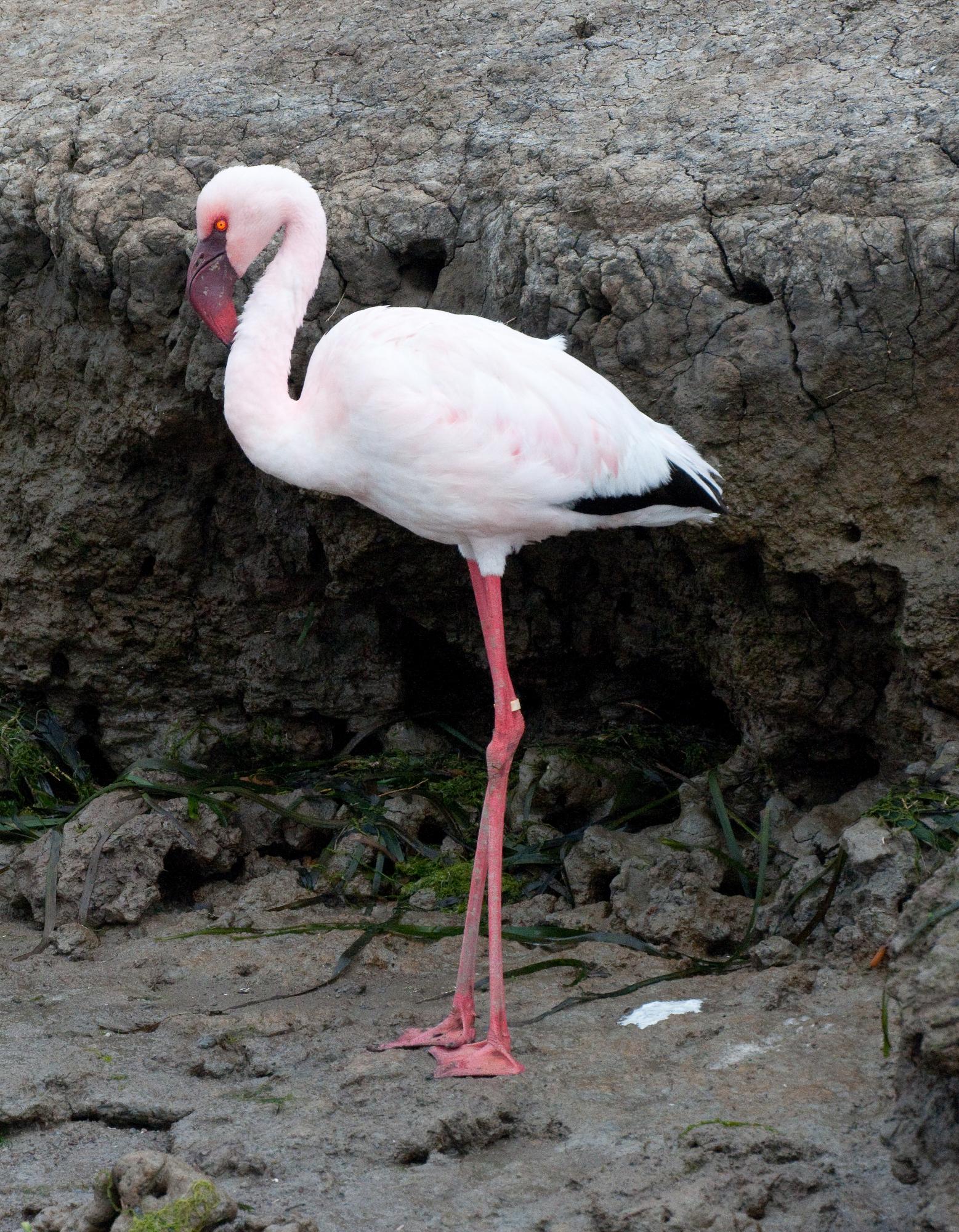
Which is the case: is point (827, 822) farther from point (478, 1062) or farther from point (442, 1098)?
point (442, 1098)

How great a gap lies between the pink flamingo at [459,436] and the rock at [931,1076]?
1.38 m

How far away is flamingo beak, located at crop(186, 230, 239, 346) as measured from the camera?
13.7ft

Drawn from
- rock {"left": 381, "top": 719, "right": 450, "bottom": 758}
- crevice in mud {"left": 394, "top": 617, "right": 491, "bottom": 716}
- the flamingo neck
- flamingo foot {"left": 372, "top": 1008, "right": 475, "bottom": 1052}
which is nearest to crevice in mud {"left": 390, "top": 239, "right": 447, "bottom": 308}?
the flamingo neck

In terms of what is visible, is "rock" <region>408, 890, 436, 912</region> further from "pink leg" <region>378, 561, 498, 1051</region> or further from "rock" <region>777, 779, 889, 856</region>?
"rock" <region>777, 779, 889, 856</region>

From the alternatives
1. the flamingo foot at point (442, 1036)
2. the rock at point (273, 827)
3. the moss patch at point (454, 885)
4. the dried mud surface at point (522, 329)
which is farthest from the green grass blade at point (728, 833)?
the rock at point (273, 827)

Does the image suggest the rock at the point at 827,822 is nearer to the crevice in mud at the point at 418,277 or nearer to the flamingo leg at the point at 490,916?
the flamingo leg at the point at 490,916

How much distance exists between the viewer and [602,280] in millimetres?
4164

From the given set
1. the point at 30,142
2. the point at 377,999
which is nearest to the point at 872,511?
the point at 377,999

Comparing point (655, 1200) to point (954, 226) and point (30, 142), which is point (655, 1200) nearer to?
point (954, 226)

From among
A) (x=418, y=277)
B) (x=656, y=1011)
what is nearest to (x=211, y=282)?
(x=418, y=277)

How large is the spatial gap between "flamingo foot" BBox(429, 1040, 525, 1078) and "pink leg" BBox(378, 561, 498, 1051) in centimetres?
7

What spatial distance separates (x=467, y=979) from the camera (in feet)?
12.3

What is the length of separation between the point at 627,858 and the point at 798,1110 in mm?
1571

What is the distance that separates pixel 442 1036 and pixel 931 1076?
63.2 inches
